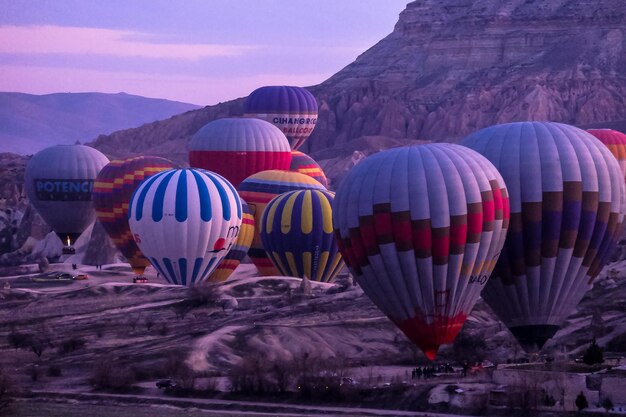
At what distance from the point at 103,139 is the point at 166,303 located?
96.1m

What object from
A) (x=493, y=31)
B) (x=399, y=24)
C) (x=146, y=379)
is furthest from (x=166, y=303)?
(x=399, y=24)

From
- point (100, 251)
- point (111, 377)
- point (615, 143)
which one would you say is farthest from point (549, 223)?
point (100, 251)

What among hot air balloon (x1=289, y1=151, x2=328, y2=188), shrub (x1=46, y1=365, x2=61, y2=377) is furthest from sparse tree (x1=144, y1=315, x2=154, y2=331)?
hot air balloon (x1=289, y1=151, x2=328, y2=188)

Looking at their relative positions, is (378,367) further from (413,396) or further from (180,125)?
(180,125)

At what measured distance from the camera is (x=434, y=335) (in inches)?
1860

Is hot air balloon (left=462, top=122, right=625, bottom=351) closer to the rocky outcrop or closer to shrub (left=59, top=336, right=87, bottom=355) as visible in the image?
shrub (left=59, top=336, right=87, bottom=355)

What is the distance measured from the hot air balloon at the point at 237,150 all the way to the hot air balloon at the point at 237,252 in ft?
31.9

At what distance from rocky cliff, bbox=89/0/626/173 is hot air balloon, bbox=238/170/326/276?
59.3m

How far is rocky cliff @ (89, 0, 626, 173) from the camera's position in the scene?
148125mm

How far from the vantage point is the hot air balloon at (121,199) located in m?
77.3

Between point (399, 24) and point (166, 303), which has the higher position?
point (399, 24)

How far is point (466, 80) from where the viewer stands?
164625 mm

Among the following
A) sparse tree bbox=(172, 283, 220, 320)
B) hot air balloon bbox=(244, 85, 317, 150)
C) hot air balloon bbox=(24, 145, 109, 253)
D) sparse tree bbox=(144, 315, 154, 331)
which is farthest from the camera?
hot air balloon bbox=(244, 85, 317, 150)

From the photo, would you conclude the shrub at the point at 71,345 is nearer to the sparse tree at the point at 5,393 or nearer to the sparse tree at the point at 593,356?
the sparse tree at the point at 5,393
